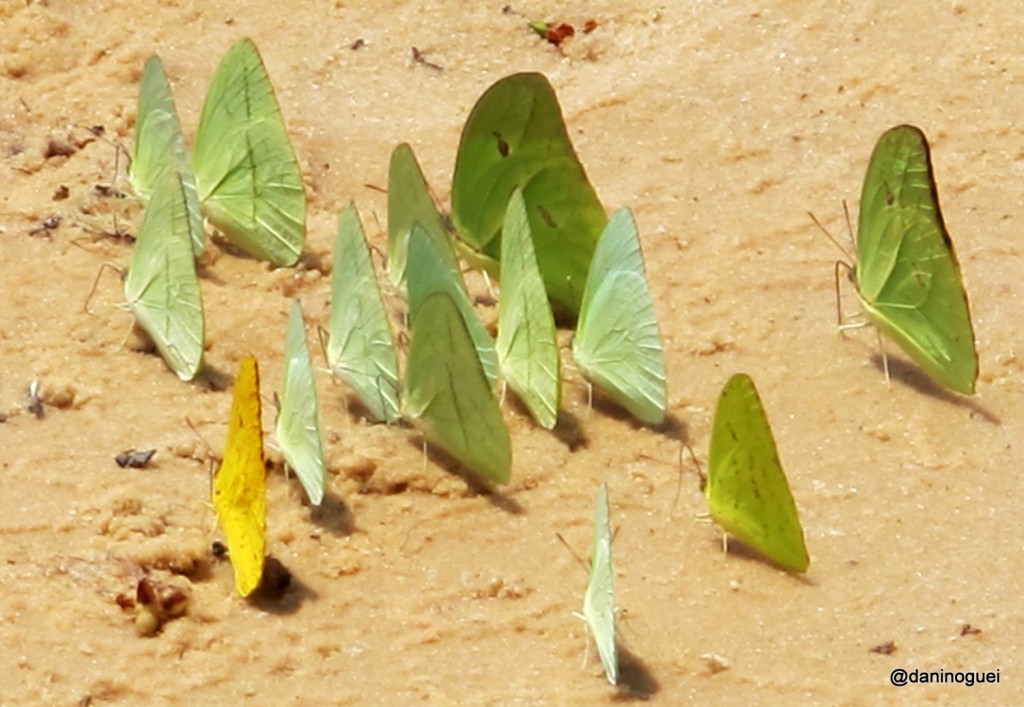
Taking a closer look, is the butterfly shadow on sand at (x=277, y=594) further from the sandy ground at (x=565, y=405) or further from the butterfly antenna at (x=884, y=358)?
the butterfly antenna at (x=884, y=358)

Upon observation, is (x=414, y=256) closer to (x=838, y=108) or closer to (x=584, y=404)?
(x=584, y=404)

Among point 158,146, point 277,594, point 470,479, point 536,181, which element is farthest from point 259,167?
point 277,594

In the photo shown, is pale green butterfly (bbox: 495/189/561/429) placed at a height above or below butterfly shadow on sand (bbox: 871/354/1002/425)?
above

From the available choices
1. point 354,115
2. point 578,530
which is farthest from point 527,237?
point 354,115

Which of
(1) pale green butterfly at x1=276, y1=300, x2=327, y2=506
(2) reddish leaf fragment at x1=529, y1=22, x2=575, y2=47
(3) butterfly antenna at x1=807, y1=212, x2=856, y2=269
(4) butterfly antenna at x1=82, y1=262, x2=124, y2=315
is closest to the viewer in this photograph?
(1) pale green butterfly at x1=276, y1=300, x2=327, y2=506

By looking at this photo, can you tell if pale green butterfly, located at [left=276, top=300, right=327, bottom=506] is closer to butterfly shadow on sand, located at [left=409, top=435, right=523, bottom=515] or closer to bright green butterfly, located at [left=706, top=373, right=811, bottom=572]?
butterfly shadow on sand, located at [left=409, top=435, right=523, bottom=515]

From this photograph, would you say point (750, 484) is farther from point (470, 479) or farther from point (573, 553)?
point (470, 479)

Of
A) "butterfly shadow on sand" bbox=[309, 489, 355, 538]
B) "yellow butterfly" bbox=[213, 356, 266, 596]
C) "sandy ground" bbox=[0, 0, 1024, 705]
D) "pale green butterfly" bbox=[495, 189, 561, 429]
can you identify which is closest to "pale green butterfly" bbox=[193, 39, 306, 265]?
"sandy ground" bbox=[0, 0, 1024, 705]
